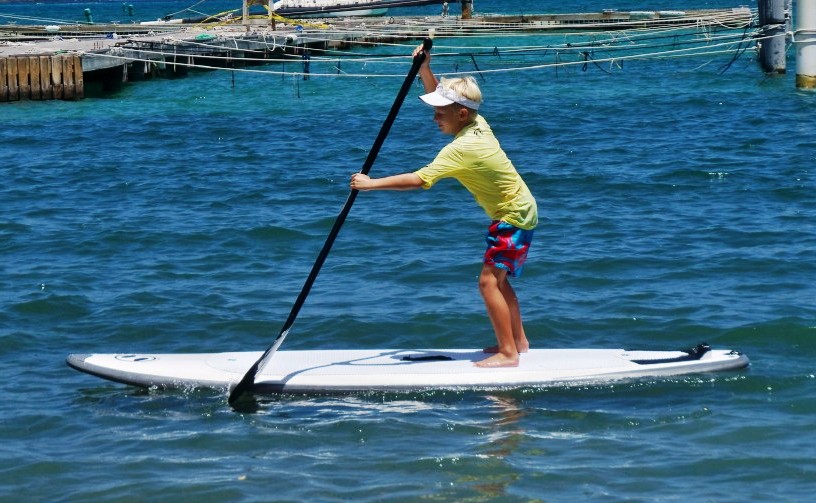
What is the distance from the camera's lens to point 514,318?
717 centimetres

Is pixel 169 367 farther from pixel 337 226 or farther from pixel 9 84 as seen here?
pixel 9 84

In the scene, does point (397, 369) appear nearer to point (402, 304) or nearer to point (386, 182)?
point (386, 182)

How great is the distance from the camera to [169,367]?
7.13 metres

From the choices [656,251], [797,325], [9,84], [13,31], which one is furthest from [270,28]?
[797,325]

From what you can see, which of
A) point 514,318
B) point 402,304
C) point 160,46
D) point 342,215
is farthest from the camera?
point 160,46

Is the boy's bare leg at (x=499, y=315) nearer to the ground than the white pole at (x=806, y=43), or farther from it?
nearer to the ground

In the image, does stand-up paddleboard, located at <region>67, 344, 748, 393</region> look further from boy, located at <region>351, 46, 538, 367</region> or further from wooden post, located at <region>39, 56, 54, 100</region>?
wooden post, located at <region>39, 56, 54, 100</region>

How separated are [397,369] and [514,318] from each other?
2.50ft

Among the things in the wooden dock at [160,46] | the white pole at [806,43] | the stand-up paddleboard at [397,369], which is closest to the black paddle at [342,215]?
the stand-up paddleboard at [397,369]

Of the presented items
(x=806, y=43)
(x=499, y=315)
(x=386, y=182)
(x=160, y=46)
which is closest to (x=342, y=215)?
(x=386, y=182)

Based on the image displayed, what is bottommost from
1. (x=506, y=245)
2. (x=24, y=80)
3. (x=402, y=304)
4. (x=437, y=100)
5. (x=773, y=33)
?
(x=402, y=304)

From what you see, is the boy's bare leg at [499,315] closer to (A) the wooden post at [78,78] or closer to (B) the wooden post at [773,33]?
(B) the wooden post at [773,33]

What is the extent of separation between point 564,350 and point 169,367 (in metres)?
2.41

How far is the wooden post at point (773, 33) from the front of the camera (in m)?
23.3
